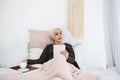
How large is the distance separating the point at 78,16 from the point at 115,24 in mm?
566

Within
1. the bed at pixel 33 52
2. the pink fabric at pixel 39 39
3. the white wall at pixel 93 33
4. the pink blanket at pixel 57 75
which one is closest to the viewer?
the pink blanket at pixel 57 75

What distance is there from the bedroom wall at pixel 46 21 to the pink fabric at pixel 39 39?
0.20 m

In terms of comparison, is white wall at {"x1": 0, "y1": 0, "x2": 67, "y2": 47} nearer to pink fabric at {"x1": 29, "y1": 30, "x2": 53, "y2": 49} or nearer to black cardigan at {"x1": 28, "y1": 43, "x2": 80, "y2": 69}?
pink fabric at {"x1": 29, "y1": 30, "x2": 53, "y2": 49}

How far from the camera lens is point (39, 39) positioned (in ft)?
7.04

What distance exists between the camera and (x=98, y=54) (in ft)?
8.13

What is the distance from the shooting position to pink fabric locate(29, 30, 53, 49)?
2.12 m

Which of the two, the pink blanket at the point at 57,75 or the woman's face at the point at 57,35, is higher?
the woman's face at the point at 57,35

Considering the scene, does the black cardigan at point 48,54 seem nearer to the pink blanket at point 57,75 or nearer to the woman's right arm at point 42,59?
the woman's right arm at point 42,59

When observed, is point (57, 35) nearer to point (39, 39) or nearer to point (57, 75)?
point (39, 39)

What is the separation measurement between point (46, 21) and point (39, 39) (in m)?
0.42

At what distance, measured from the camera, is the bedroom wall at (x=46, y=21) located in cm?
229

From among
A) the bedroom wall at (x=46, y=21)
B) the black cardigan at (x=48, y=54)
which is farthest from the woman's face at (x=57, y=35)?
the bedroom wall at (x=46, y=21)

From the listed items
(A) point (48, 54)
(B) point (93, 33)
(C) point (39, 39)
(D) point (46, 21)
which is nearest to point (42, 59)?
(A) point (48, 54)

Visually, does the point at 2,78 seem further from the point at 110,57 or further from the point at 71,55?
the point at 110,57
